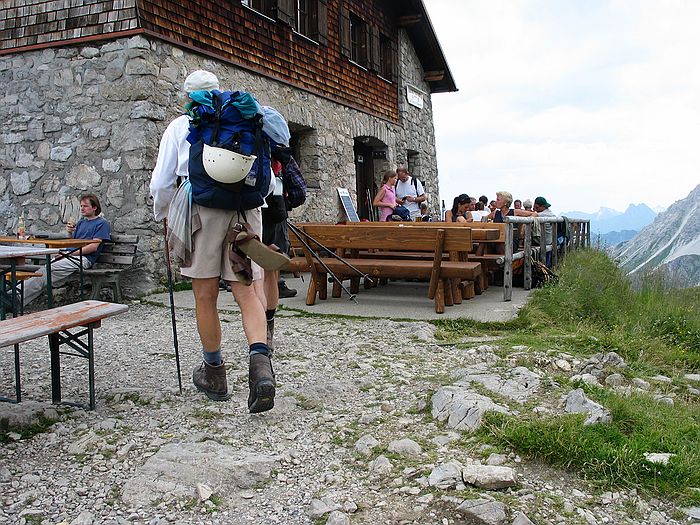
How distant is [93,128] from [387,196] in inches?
199

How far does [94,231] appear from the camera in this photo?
24.3ft

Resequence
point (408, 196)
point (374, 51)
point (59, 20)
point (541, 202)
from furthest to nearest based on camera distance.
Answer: point (374, 51)
point (408, 196)
point (541, 202)
point (59, 20)

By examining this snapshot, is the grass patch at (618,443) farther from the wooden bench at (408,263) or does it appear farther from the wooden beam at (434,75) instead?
the wooden beam at (434,75)

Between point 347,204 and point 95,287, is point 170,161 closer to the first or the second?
point 95,287

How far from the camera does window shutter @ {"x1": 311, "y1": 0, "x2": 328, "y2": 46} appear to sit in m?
12.1

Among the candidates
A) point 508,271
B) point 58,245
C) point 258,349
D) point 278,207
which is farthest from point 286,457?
point 508,271

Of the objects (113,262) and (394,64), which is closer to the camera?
(113,262)

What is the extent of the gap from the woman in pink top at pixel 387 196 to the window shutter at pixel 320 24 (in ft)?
8.88

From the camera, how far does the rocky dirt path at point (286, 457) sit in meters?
2.38

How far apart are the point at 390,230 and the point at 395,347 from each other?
67.1 inches

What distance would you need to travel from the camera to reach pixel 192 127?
327 cm

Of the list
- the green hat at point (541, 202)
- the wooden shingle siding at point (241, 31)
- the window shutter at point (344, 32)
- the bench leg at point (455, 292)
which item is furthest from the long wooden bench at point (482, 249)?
the window shutter at point (344, 32)

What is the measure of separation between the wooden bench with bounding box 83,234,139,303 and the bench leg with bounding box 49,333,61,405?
12.5 feet

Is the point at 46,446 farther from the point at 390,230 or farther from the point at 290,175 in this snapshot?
the point at 390,230
